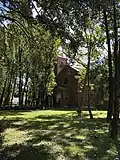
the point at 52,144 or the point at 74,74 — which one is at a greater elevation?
the point at 74,74

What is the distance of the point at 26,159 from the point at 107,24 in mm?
19586

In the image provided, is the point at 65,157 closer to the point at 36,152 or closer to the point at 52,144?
the point at 36,152

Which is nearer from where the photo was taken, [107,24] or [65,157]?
[65,157]

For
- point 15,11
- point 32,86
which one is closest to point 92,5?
point 15,11

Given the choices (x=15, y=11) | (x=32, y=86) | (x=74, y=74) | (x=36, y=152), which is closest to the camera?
(x=36, y=152)

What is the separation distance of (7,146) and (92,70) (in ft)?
104

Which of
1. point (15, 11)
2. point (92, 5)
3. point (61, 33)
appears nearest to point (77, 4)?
point (92, 5)

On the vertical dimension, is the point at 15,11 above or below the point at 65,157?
above

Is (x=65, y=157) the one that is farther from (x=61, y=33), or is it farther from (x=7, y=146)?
(x=61, y=33)

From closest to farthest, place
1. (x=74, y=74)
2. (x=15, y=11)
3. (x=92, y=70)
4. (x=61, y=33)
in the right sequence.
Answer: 1. (x=61, y=33)
2. (x=15, y=11)
3. (x=92, y=70)
4. (x=74, y=74)

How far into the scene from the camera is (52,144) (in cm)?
1362

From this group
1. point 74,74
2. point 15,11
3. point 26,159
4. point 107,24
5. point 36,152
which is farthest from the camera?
point 74,74

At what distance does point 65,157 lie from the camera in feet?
37.9

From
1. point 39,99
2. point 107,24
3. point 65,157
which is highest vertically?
point 107,24
